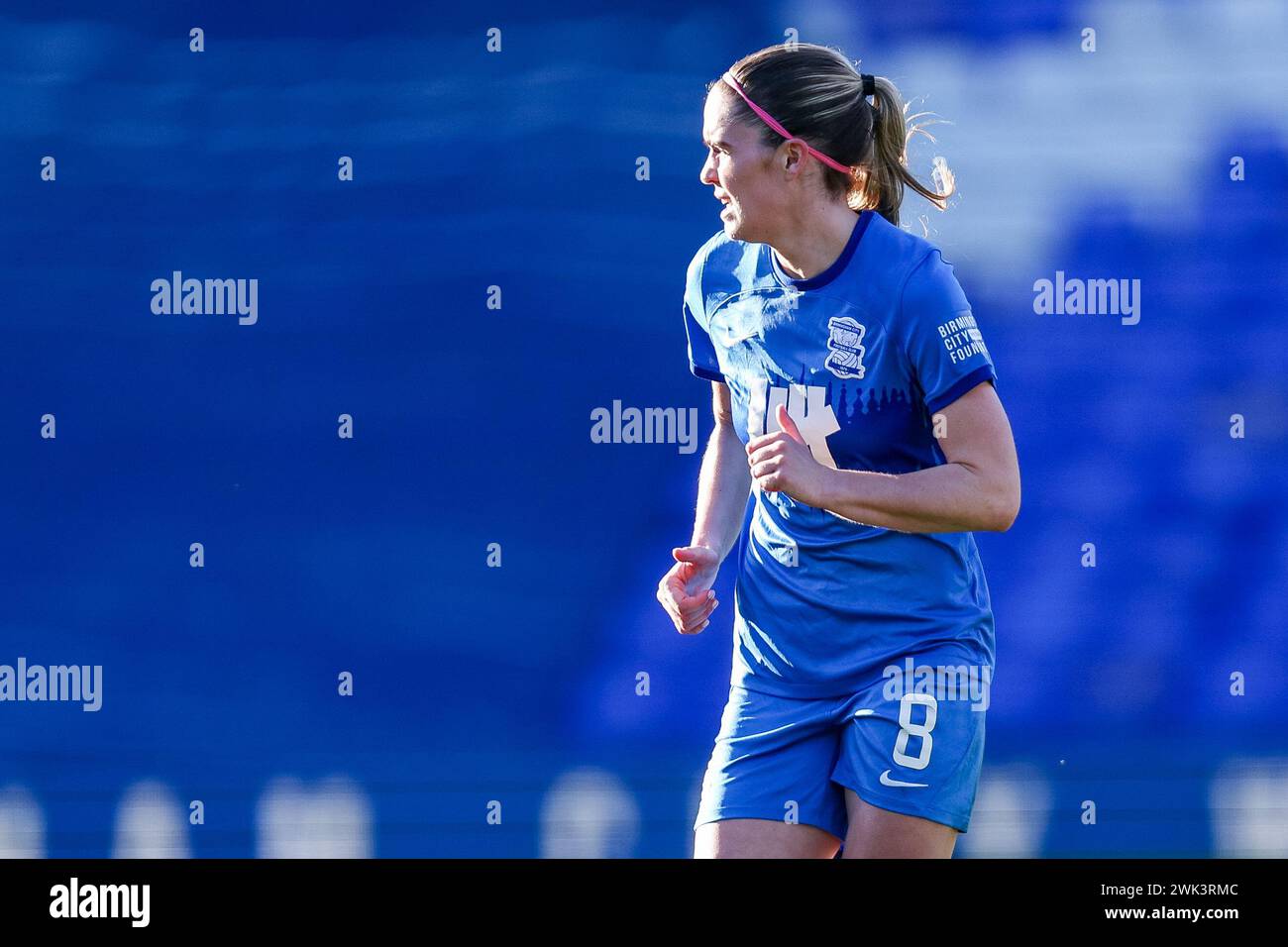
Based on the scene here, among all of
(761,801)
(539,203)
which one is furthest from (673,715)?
(761,801)

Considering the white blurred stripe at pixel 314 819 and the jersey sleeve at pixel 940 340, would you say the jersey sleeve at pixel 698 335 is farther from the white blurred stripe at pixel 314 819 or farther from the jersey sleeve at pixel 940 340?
the white blurred stripe at pixel 314 819

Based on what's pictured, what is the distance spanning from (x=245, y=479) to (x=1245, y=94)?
266 cm

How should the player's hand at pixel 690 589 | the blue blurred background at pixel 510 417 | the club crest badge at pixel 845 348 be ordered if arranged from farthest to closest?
the blue blurred background at pixel 510 417 < the player's hand at pixel 690 589 < the club crest badge at pixel 845 348

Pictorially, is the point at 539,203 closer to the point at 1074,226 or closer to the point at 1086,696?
the point at 1074,226

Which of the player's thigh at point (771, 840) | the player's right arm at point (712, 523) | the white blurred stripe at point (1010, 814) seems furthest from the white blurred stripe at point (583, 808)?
the player's thigh at point (771, 840)

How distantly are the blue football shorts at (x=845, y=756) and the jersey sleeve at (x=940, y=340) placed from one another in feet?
1.44

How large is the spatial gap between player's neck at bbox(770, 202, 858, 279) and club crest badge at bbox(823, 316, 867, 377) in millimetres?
99

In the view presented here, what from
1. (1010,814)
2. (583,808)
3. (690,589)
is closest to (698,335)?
(690,589)

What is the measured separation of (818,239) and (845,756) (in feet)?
2.55

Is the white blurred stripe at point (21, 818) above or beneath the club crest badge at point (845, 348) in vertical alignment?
beneath

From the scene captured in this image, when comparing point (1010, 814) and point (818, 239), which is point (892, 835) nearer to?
point (818, 239)

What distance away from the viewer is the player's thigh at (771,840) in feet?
7.88

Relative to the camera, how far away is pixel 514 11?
157 inches

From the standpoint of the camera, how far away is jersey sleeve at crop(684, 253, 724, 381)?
2.63m
